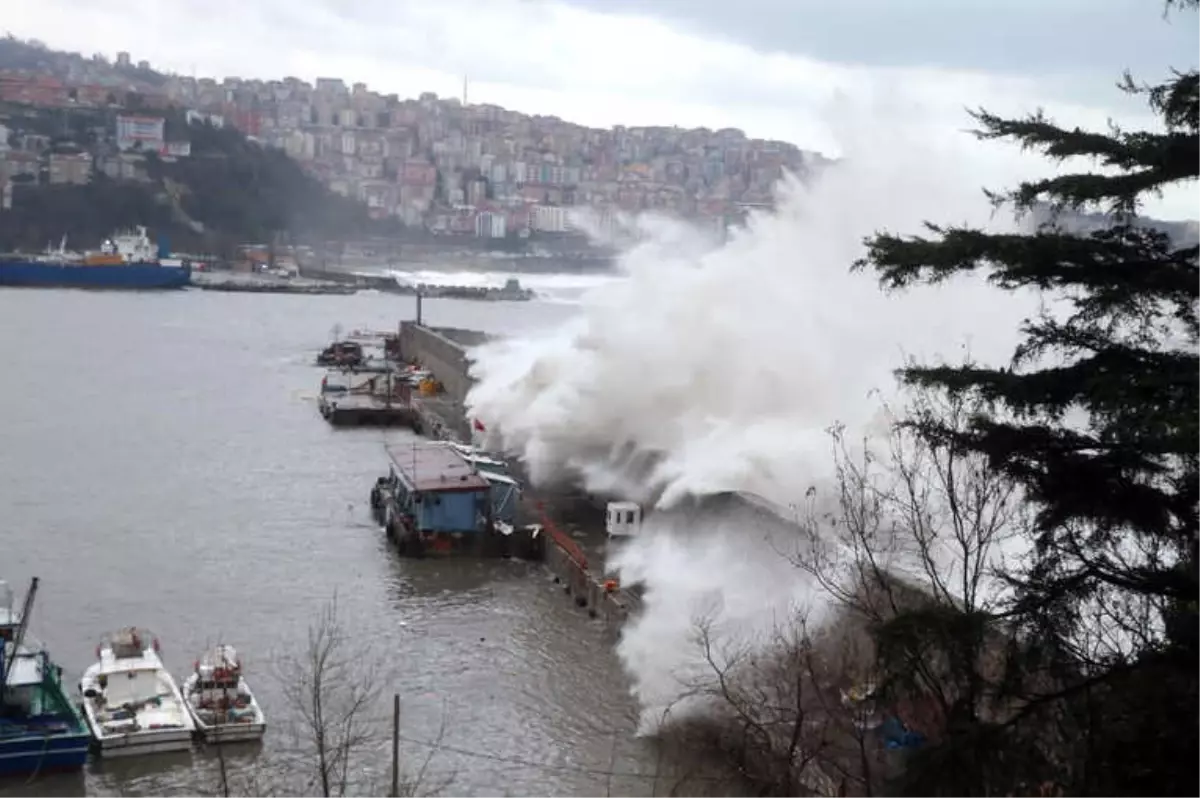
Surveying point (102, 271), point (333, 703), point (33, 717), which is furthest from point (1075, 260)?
point (102, 271)

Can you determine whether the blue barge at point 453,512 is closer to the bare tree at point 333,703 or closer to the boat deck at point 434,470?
the boat deck at point 434,470

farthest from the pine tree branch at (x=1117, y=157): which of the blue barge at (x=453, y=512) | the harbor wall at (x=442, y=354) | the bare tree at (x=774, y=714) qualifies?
the harbor wall at (x=442, y=354)

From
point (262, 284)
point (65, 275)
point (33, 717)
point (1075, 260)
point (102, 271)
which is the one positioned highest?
point (1075, 260)

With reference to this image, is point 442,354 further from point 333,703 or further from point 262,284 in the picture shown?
point 262,284

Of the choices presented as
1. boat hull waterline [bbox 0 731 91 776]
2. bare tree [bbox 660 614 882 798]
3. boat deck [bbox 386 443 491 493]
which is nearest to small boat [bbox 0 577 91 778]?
boat hull waterline [bbox 0 731 91 776]

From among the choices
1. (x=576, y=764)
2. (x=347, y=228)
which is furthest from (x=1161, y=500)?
(x=347, y=228)

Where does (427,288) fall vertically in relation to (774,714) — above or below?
below

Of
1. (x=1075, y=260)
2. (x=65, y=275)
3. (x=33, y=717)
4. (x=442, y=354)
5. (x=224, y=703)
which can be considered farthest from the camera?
(x=65, y=275)

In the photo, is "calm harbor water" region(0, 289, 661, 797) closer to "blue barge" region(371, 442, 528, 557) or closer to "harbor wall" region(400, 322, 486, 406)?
"blue barge" region(371, 442, 528, 557)
